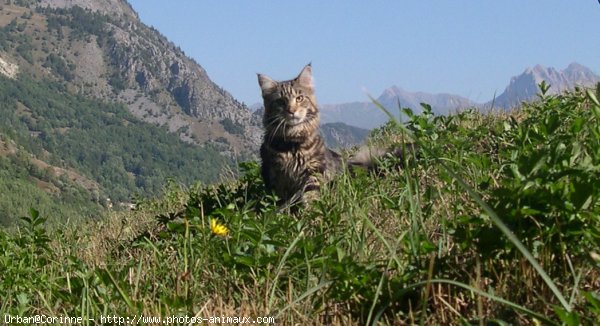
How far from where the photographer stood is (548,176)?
2551mm

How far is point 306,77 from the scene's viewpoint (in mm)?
9320

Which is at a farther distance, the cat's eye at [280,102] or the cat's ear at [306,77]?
the cat's ear at [306,77]

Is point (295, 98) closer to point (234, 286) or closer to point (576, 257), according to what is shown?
point (234, 286)

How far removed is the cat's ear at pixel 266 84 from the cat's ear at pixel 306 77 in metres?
0.30

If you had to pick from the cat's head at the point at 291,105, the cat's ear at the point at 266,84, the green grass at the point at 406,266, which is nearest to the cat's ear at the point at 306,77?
the cat's head at the point at 291,105

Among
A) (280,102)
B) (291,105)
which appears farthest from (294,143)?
(280,102)

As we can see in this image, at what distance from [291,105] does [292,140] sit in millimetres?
399

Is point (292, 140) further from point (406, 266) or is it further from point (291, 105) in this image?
point (406, 266)

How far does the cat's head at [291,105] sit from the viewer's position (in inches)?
350

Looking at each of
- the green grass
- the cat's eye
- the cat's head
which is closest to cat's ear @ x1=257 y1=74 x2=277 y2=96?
the cat's head

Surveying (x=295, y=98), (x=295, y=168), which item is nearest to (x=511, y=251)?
(x=295, y=168)

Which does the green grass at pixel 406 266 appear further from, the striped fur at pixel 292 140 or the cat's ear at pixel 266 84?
the cat's ear at pixel 266 84

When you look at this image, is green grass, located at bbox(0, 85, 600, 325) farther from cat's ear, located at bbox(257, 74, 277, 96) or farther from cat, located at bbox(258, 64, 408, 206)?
cat's ear, located at bbox(257, 74, 277, 96)

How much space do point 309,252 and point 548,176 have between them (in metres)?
1.13
